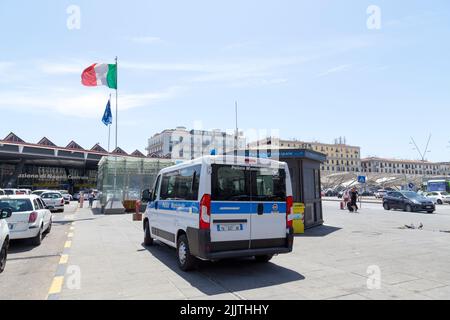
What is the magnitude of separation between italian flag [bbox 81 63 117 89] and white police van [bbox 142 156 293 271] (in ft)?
63.9

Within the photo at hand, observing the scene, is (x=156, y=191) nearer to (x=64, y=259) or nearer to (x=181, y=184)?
(x=181, y=184)

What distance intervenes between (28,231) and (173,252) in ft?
14.1

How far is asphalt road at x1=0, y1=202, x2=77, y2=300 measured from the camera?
5.36m

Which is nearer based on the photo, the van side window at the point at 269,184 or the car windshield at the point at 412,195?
the van side window at the point at 269,184

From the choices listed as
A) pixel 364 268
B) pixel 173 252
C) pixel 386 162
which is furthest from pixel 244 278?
pixel 386 162

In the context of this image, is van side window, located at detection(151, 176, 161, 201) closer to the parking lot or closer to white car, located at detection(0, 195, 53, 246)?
the parking lot

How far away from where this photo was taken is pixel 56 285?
5.69 meters

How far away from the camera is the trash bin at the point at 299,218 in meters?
12.2

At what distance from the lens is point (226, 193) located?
249 inches

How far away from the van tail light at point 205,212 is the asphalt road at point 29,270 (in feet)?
9.11

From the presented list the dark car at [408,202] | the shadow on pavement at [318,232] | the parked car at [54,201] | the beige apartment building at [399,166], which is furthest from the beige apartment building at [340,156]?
the shadow on pavement at [318,232]

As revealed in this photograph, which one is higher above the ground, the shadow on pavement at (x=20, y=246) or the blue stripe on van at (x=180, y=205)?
the blue stripe on van at (x=180, y=205)

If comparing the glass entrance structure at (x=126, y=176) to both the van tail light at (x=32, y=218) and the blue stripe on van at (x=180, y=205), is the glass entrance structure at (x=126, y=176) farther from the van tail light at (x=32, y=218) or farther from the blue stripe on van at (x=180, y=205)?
the blue stripe on van at (x=180, y=205)

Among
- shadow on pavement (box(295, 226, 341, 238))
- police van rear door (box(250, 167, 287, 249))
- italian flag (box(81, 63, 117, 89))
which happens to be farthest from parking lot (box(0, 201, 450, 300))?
italian flag (box(81, 63, 117, 89))
